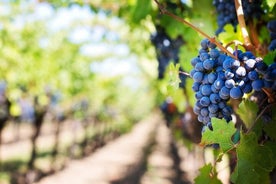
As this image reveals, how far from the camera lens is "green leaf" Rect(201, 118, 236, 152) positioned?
1.47 m

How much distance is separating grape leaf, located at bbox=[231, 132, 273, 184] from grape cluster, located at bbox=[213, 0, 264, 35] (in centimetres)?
85

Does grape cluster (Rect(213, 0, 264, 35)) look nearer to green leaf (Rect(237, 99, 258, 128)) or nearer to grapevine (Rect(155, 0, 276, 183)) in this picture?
grapevine (Rect(155, 0, 276, 183))

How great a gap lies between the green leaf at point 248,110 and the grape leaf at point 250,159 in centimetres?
19

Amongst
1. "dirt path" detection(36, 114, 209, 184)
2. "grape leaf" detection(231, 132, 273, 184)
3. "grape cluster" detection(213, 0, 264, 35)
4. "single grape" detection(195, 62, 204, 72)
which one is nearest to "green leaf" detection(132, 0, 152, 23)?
"grape cluster" detection(213, 0, 264, 35)

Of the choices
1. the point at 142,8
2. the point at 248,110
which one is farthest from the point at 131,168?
the point at 248,110

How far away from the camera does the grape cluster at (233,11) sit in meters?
2.03

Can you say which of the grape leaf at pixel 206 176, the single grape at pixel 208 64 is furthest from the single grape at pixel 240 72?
the grape leaf at pixel 206 176

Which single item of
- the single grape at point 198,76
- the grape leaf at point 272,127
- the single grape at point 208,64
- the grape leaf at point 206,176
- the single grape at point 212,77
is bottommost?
the grape leaf at point 206,176

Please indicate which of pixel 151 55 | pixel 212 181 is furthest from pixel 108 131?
pixel 212 181

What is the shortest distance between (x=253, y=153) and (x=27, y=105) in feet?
40.9

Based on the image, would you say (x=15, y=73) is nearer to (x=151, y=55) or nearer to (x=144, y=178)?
(x=151, y=55)

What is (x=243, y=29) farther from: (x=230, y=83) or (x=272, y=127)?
(x=272, y=127)

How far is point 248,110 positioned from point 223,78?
0.25 meters

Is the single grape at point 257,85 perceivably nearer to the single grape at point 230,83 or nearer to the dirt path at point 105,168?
the single grape at point 230,83
